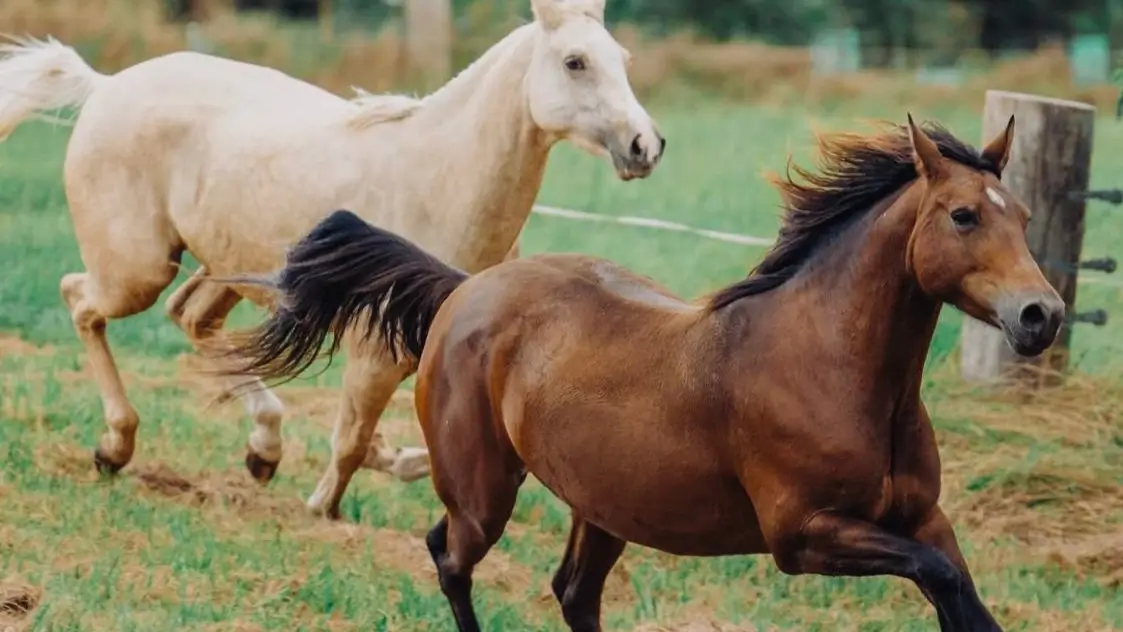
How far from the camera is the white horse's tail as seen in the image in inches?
307

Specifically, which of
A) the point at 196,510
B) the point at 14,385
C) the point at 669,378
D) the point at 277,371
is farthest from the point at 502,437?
the point at 14,385

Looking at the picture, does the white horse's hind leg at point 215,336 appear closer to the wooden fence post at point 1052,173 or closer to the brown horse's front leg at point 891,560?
the brown horse's front leg at point 891,560

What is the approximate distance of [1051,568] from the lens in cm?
661

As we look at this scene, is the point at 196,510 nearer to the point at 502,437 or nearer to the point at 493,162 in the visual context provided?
the point at 493,162

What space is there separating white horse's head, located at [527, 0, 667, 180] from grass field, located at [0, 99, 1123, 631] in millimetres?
525

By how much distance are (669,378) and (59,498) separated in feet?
9.99

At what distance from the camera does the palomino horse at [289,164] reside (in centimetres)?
660

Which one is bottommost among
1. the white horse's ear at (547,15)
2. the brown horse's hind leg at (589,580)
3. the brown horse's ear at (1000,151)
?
the brown horse's hind leg at (589,580)

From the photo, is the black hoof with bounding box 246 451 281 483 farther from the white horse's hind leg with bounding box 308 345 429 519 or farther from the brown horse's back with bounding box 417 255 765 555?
the brown horse's back with bounding box 417 255 765 555

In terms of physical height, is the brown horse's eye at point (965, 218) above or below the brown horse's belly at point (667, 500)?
above

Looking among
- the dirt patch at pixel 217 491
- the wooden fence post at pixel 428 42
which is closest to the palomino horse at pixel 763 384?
A: the dirt patch at pixel 217 491

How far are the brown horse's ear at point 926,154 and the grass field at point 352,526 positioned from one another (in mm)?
988

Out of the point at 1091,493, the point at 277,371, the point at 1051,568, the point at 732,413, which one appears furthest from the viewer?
the point at 1091,493

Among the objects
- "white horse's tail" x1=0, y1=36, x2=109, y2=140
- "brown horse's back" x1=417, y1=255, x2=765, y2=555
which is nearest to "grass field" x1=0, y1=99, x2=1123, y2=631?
"brown horse's back" x1=417, y1=255, x2=765, y2=555
